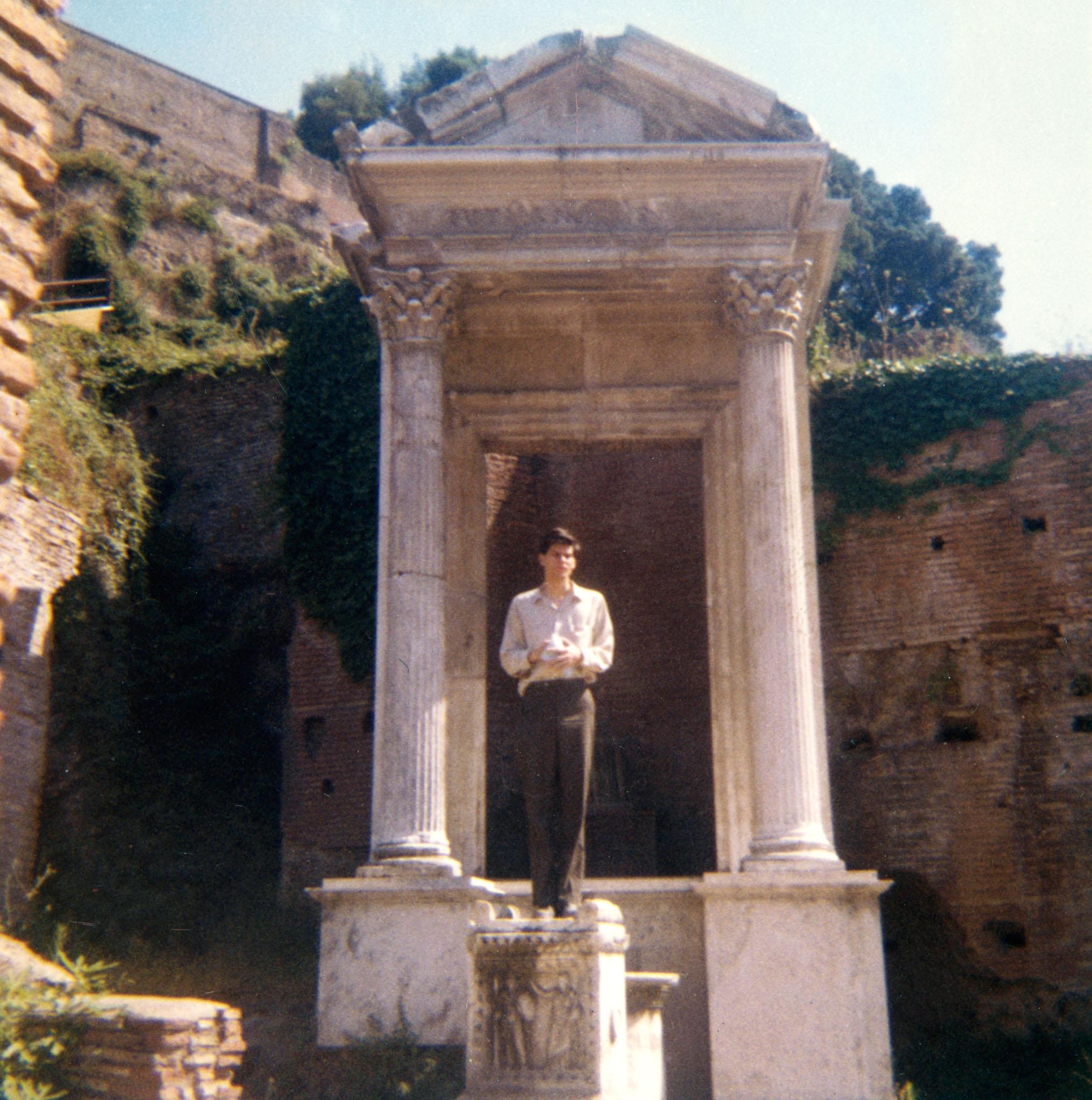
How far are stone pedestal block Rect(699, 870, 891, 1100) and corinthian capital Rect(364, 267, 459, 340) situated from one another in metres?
4.11

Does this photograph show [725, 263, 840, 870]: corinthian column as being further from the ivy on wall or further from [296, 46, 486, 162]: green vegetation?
[296, 46, 486, 162]: green vegetation

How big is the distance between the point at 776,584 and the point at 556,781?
2.37m

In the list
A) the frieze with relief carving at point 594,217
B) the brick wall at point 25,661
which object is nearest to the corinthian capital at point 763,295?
the frieze with relief carving at point 594,217

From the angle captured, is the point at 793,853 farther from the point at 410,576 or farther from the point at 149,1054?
the point at 149,1054

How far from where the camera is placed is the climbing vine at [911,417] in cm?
1202

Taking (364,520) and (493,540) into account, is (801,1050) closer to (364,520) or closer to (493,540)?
(493,540)

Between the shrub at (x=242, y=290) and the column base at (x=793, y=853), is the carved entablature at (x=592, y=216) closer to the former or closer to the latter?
the column base at (x=793, y=853)

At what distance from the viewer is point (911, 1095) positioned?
7.91m

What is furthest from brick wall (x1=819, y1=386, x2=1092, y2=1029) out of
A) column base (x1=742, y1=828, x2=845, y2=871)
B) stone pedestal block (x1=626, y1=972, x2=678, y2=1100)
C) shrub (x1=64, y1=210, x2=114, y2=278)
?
shrub (x1=64, y1=210, x2=114, y2=278)

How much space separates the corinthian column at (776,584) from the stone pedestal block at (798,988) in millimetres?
240

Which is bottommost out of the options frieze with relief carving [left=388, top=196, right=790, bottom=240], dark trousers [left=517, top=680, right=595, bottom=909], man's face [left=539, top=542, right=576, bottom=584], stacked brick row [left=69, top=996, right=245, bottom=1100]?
stacked brick row [left=69, top=996, right=245, bottom=1100]

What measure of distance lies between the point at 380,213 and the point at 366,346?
554cm

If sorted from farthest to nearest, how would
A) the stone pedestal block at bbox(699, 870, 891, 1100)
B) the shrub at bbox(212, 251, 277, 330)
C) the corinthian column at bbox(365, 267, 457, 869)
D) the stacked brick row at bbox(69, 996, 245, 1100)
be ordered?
the shrub at bbox(212, 251, 277, 330)
the corinthian column at bbox(365, 267, 457, 869)
the stone pedestal block at bbox(699, 870, 891, 1100)
the stacked brick row at bbox(69, 996, 245, 1100)

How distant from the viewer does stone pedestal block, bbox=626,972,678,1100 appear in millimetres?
6332
